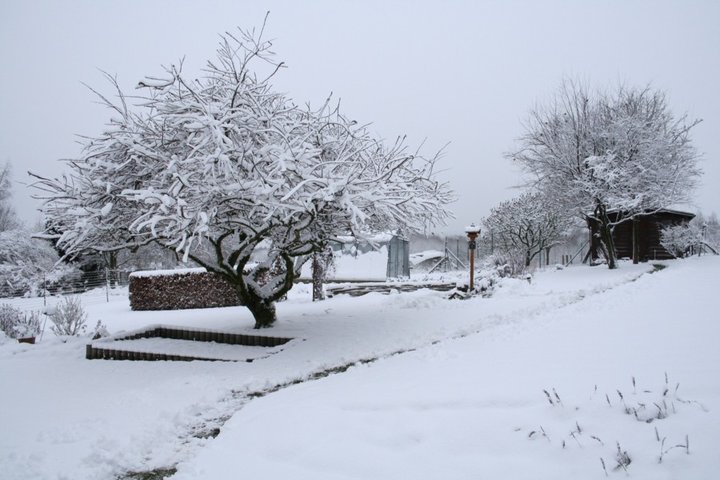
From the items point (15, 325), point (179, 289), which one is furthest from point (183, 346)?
point (179, 289)

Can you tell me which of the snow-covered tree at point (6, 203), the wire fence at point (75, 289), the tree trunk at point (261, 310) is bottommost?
the wire fence at point (75, 289)

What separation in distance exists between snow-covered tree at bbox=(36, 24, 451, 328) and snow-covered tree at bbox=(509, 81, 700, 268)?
12.8 meters

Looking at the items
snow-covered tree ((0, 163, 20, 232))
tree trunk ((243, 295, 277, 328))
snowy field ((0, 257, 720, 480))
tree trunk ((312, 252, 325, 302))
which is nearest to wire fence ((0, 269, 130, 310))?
snow-covered tree ((0, 163, 20, 232))

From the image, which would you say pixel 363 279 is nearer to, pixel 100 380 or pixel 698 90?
pixel 100 380

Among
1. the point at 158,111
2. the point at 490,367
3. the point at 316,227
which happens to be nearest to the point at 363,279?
the point at 316,227

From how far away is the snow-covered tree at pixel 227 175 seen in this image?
5.96 m

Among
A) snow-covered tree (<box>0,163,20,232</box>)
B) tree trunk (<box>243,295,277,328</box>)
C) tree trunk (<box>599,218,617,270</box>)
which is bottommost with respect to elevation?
tree trunk (<box>243,295,277,328</box>)

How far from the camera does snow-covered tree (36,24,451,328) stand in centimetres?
596

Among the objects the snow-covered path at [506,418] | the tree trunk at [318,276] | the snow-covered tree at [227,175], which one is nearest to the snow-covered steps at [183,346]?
the snow-covered tree at [227,175]

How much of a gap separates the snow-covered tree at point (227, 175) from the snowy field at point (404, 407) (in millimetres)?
1847

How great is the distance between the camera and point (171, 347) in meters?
7.52

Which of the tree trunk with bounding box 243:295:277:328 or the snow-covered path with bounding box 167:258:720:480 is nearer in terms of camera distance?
A: the snow-covered path with bounding box 167:258:720:480

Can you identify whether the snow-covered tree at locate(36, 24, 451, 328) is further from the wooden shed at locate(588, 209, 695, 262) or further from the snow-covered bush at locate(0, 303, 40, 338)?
the wooden shed at locate(588, 209, 695, 262)

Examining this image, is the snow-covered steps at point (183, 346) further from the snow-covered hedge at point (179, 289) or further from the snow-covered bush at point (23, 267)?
the snow-covered bush at point (23, 267)
